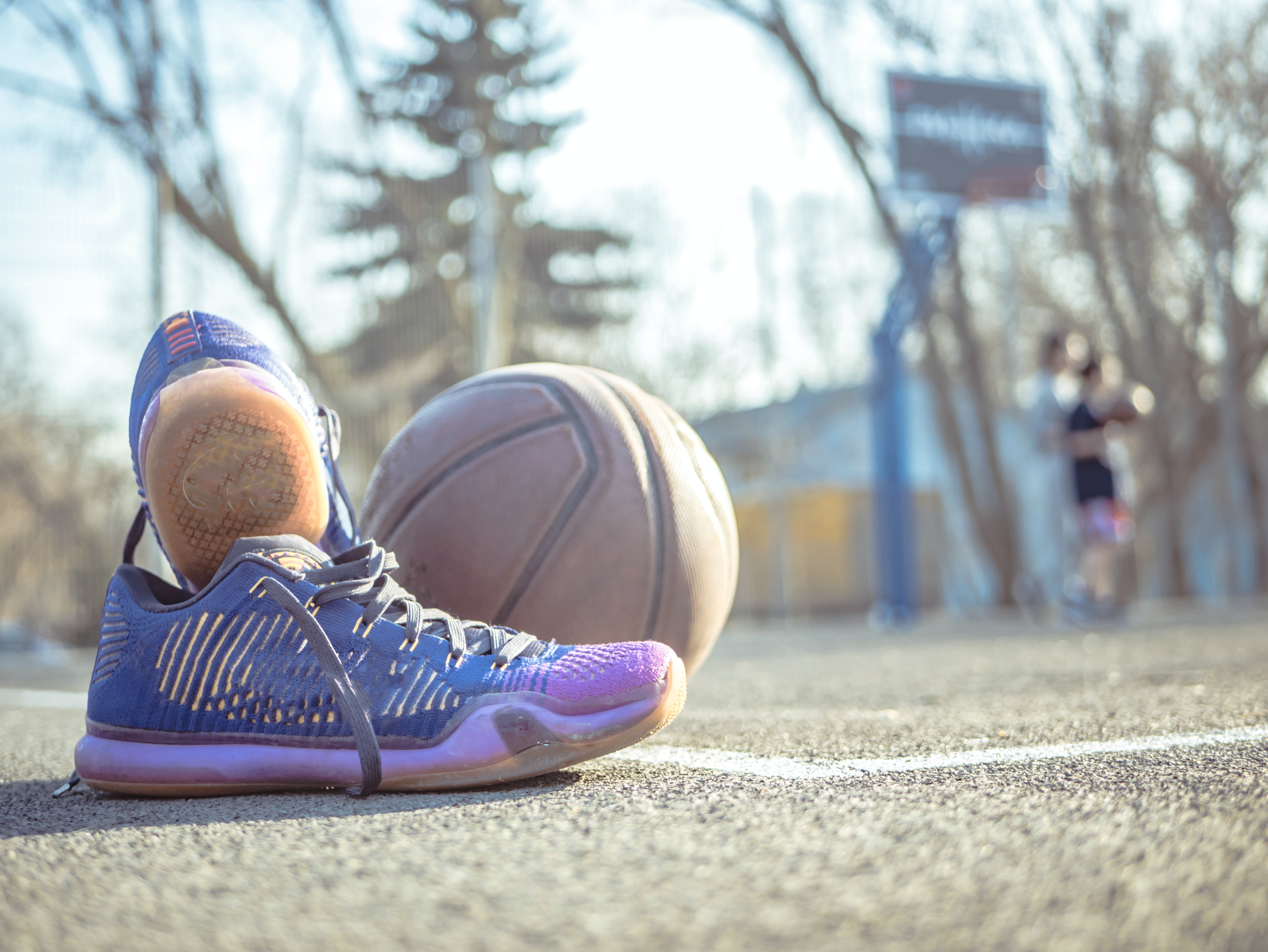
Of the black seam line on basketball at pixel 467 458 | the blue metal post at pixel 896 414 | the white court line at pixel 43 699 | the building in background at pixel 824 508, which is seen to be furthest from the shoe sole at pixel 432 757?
the building in background at pixel 824 508

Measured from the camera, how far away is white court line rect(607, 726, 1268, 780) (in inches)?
61.6

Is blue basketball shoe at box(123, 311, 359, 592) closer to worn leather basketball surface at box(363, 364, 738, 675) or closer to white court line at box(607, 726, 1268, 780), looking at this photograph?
worn leather basketball surface at box(363, 364, 738, 675)

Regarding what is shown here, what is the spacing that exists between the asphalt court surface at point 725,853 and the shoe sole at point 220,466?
1.20 ft

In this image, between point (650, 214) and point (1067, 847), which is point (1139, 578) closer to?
point (650, 214)

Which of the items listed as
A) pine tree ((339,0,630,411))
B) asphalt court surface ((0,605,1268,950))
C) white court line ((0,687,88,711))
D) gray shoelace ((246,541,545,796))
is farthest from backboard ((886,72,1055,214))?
gray shoelace ((246,541,545,796))

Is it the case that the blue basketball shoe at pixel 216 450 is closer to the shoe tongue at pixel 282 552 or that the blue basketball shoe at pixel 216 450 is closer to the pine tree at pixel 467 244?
the shoe tongue at pixel 282 552

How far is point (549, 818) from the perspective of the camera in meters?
1.25

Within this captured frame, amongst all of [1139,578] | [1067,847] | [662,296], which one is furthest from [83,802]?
[1139,578]

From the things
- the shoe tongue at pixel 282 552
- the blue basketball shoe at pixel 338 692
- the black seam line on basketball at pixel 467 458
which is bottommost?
the blue basketball shoe at pixel 338 692

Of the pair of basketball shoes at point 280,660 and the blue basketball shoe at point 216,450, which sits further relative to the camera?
the blue basketball shoe at point 216,450

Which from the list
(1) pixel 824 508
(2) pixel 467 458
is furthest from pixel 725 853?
(1) pixel 824 508

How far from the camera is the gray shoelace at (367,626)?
1.45 meters

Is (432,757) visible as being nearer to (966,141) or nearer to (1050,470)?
(966,141)

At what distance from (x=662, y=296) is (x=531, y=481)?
11631 millimetres
